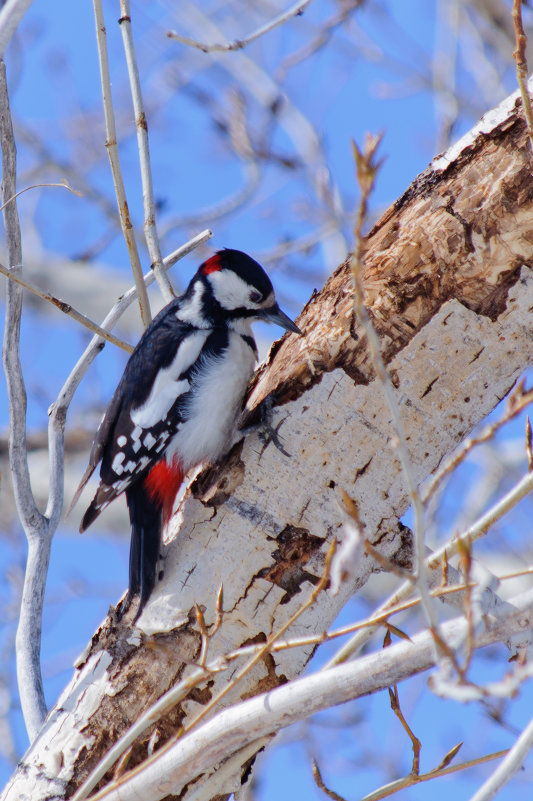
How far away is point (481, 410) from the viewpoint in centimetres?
193

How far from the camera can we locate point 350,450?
1.90m

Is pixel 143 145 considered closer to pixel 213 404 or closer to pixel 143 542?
pixel 213 404

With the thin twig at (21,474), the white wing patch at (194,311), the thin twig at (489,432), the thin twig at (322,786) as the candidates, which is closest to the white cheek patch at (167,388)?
the white wing patch at (194,311)

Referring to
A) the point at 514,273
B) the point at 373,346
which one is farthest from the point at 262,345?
the point at 373,346

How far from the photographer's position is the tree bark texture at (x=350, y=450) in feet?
6.13

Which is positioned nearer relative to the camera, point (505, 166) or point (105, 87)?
point (505, 166)

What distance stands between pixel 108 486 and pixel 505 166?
138cm

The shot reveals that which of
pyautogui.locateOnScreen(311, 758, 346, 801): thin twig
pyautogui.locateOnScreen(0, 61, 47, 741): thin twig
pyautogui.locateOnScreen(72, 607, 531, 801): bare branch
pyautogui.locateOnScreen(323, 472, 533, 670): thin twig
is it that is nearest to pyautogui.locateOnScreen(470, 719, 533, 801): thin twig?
pyautogui.locateOnScreen(72, 607, 531, 801): bare branch

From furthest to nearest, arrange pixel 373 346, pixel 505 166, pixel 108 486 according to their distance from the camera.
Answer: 1. pixel 108 486
2. pixel 505 166
3. pixel 373 346

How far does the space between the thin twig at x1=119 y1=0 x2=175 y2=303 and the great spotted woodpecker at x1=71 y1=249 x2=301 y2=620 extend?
9.0 inches

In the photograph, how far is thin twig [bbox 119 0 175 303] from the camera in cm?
229

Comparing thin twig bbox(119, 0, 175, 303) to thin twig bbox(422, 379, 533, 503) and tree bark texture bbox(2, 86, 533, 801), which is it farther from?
thin twig bbox(422, 379, 533, 503)

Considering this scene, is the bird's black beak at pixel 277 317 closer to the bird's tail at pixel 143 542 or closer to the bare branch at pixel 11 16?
the bird's tail at pixel 143 542

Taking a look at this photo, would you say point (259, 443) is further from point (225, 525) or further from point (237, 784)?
point (237, 784)
